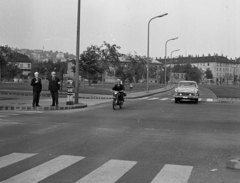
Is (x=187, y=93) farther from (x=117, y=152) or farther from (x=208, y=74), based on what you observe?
(x=208, y=74)

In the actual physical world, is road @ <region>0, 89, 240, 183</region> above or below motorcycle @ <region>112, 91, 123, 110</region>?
below

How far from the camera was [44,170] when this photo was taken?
579cm

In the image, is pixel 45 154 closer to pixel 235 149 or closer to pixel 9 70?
pixel 235 149

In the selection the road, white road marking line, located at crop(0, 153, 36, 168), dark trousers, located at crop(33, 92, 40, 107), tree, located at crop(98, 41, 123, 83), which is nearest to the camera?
the road

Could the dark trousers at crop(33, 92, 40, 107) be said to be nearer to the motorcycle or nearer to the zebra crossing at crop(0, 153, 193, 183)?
the motorcycle

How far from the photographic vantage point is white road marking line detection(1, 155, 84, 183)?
5.25 metres

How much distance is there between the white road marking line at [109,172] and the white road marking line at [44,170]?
68 centimetres

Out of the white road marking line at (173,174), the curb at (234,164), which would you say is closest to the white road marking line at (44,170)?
the white road marking line at (173,174)

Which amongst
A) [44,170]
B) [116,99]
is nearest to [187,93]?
[116,99]

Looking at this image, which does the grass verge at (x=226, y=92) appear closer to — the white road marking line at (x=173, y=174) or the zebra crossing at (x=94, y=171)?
the white road marking line at (x=173, y=174)

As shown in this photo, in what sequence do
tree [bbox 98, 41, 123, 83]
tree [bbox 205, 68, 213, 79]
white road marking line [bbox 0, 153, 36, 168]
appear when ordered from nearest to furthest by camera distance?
white road marking line [bbox 0, 153, 36, 168] < tree [bbox 98, 41, 123, 83] < tree [bbox 205, 68, 213, 79]

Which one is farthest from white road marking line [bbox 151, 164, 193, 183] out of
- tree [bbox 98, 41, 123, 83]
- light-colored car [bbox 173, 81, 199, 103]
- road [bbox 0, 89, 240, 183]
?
tree [bbox 98, 41, 123, 83]

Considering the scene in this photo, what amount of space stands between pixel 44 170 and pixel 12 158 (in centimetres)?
125

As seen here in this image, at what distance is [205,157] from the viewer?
691cm
